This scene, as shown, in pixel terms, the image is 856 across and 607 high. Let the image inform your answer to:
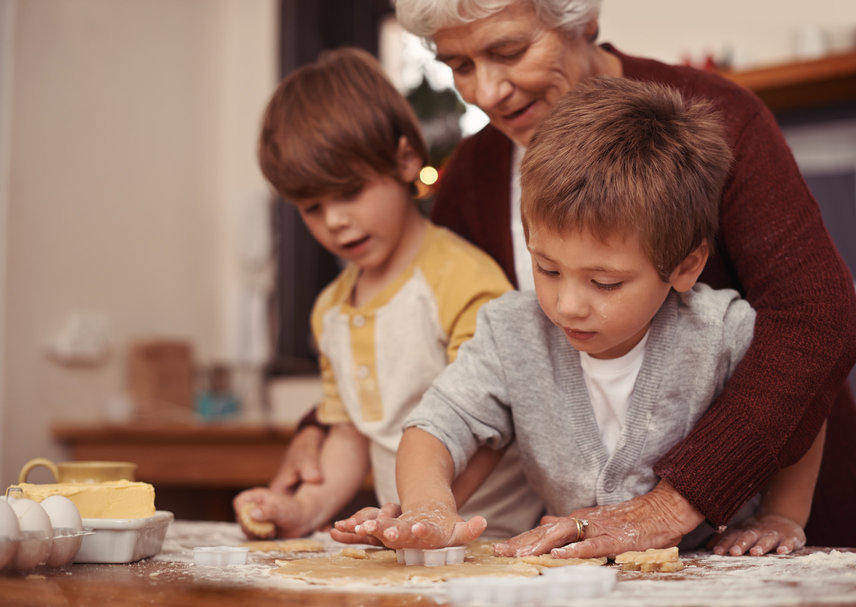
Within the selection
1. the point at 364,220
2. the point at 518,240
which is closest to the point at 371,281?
the point at 364,220

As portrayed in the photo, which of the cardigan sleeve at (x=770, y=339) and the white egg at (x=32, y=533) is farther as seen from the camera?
the cardigan sleeve at (x=770, y=339)

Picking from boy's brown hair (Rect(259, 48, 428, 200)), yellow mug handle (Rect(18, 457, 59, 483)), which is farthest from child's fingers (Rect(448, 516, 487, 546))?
boy's brown hair (Rect(259, 48, 428, 200))

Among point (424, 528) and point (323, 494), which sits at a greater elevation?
point (424, 528)

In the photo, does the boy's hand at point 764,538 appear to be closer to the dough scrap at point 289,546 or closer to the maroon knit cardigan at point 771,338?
the maroon knit cardigan at point 771,338

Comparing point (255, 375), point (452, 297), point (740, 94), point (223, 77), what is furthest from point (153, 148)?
point (740, 94)

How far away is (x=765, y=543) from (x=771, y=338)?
234 millimetres

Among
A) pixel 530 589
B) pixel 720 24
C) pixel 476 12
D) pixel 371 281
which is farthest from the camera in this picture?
pixel 720 24

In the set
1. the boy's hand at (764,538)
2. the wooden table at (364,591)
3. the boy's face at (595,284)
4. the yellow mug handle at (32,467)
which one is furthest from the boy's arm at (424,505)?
the yellow mug handle at (32,467)

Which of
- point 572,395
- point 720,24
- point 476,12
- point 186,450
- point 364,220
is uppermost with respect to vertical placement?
point 720,24

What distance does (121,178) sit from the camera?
3.22m

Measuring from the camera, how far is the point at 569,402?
1.13 m

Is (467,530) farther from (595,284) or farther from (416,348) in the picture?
(416,348)

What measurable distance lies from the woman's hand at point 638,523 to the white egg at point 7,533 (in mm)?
524

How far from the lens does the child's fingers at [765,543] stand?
1018 mm
